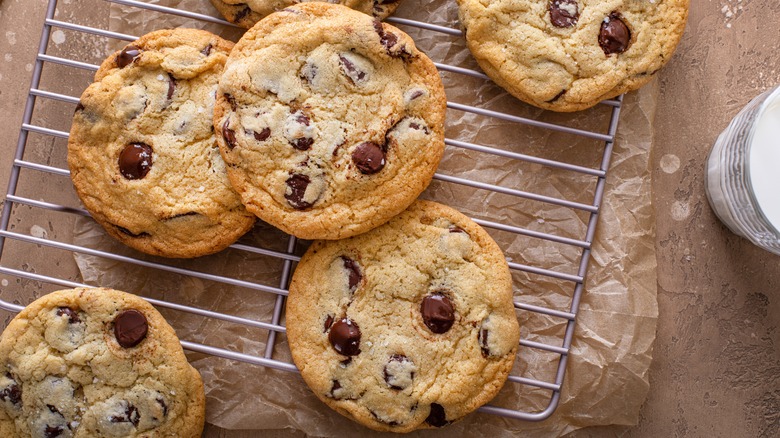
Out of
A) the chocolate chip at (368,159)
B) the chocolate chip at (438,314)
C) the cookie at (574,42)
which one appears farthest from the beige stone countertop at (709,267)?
the chocolate chip at (368,159)

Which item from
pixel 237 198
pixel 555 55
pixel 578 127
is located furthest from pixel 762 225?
pixel 237 198

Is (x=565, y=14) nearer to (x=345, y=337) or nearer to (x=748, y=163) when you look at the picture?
(x=748, y=163)

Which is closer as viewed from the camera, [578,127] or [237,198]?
[237,198]

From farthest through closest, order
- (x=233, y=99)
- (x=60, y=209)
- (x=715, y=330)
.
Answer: (x=715, y=330), (x=60, y=209), (x=233, y=99)

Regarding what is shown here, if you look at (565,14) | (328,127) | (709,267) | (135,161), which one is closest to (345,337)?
(328,127)

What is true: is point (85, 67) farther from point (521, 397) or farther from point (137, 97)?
point (521, 397)

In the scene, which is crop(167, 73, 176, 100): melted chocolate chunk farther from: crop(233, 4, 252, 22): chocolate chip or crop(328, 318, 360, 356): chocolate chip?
crop(328, 318, 360, 356): chocolate chip
